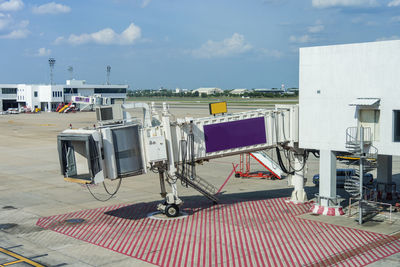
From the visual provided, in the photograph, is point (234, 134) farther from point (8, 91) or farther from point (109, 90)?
point (8, 91)

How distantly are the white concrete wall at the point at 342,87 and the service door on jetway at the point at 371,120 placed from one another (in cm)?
37

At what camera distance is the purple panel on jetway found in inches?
1261

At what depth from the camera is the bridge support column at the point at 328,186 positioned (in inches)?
1224

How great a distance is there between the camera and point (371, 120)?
94.3 feet

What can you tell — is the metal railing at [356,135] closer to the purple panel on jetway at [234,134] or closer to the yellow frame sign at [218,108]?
the purple panel on jetway at [234,134]

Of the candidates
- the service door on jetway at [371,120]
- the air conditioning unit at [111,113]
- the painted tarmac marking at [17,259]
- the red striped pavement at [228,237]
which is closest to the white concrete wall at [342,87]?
the service door on jetway at [371,120]

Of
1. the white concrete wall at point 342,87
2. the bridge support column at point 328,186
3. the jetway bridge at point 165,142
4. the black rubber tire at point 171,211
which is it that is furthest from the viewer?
the bridge support column at point 328,186

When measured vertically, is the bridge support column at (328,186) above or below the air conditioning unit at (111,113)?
below

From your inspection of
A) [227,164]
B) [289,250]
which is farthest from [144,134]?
[227,164]

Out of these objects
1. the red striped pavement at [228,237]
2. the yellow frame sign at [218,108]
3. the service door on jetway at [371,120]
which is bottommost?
the red striped pavement at [228,237]

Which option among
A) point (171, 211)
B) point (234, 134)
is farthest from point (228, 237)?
point (234, 134)

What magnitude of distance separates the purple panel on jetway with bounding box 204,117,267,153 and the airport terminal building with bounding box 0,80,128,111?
500 feet

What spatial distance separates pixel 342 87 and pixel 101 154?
16.3 meters

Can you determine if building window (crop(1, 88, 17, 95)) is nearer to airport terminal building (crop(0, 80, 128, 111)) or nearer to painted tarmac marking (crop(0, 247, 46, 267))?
airport terminal building (crop(0, 80, 128, 111))
